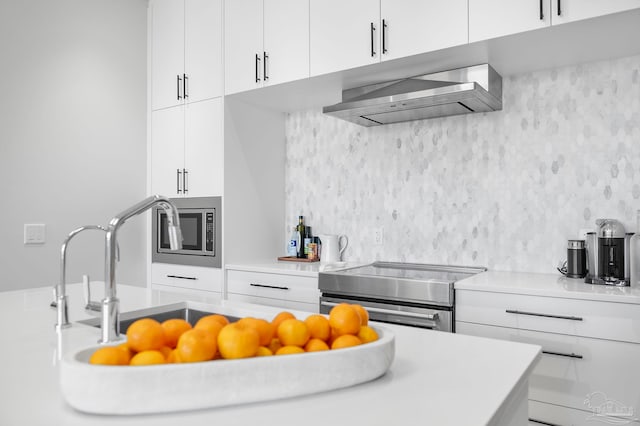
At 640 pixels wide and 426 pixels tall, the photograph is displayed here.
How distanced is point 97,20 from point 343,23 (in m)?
1.85

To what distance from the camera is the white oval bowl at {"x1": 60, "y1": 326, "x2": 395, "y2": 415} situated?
2.61 feet

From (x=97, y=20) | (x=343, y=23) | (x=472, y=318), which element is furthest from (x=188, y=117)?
(x=472, y=318)

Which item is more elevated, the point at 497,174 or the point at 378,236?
the point at 497,174

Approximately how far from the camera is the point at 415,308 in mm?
2373

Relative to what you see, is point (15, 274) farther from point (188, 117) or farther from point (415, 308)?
point (415, 308)

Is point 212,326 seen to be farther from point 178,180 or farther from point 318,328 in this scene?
point 178,180

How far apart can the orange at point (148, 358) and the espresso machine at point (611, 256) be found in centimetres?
203

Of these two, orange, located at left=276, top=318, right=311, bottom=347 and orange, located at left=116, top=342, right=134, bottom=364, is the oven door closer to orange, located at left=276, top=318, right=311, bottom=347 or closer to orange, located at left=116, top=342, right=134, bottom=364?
orange, located at left=276, top=318, right=311, bottom=347

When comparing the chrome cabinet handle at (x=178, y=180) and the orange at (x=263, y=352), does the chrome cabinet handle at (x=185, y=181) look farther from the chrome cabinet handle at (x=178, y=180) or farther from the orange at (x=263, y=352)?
the orange at (x=263, y=352)

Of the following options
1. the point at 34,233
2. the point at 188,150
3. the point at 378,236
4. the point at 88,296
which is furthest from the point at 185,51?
the point at 88,296

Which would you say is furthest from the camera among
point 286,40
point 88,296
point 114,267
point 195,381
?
point 286,40

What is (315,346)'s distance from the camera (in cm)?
94

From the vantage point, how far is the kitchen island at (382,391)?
2.66ft

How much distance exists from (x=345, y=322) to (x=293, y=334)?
0.12m
